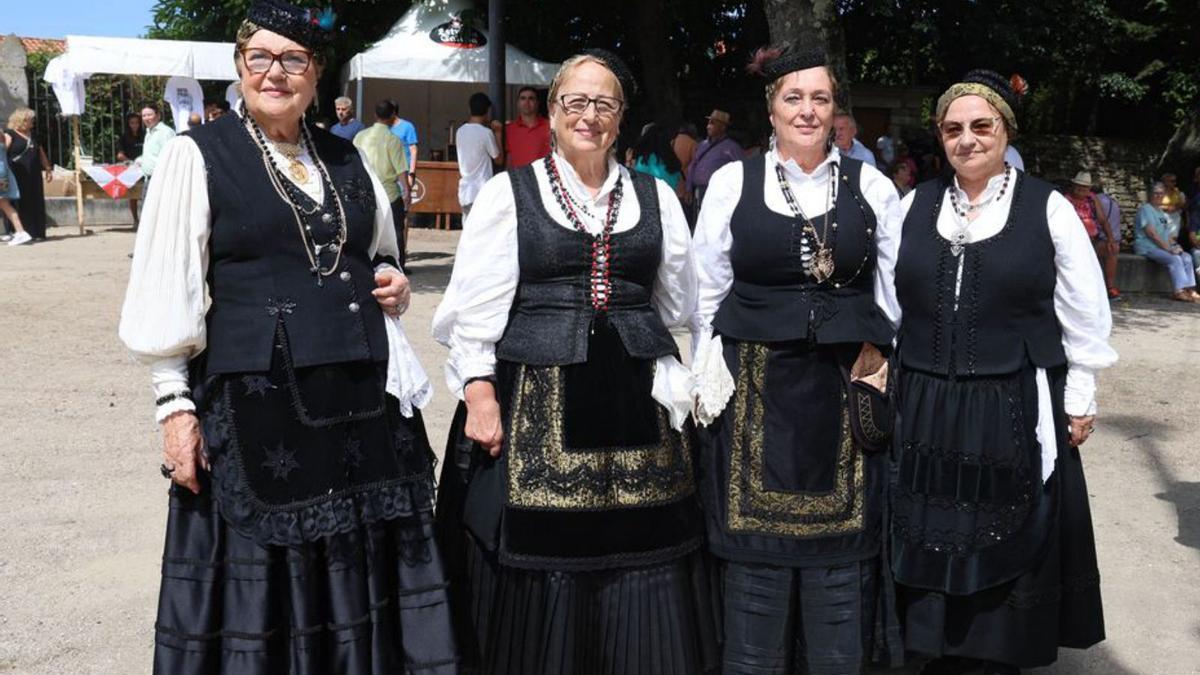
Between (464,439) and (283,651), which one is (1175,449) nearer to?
(464,439)

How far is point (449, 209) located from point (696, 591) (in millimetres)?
14156

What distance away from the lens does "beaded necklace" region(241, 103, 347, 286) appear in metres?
2.84

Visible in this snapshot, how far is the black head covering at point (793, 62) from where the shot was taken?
3385 mm

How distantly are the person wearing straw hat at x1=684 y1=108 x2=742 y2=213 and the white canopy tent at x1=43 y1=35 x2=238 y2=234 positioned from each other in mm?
9365

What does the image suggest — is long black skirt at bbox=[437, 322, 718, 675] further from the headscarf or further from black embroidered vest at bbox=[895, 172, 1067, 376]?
the headscarf

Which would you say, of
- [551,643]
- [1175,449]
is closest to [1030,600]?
[551,643]

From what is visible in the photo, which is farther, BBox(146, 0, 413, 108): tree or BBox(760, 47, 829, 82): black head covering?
BBox(146, 0, 413, 108): tree

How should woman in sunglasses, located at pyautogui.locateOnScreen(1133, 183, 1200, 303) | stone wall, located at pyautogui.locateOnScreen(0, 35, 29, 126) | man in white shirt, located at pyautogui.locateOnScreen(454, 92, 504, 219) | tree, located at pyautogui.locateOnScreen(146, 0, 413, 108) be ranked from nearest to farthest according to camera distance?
man in white shirt, located at pyautogui.locateOnScreen(454, 92, 504, 219) < woman in sunglasses, located at pyautogui.locateOnScreen(1133, 183, 1200, 303) < stone wall, located at pyautogui.locateOnScreen(0, 35, 29, 126) < tree, located at pyautogui.locateOnScreen(146, 0, 413, 108)


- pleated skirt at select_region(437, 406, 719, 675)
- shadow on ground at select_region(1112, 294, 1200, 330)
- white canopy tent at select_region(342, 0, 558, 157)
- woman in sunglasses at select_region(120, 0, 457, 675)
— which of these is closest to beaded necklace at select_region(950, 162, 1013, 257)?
pleated skirt at select_region(437, 406, 719, 675)

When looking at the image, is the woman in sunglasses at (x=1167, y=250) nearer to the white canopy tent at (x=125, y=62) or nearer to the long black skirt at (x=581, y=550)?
the long black skirt at (x=581, y=550)

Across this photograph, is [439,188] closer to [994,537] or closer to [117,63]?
[117,63]

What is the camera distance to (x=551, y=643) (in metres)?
3.18

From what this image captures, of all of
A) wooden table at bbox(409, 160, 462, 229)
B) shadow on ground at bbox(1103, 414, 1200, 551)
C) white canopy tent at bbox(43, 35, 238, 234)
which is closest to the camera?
shadow on ground at bbox(1103, 414, 1200, 551)

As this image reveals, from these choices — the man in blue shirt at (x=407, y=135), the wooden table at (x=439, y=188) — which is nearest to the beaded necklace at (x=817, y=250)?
the man in blue shirt at (x=407, y=135)
